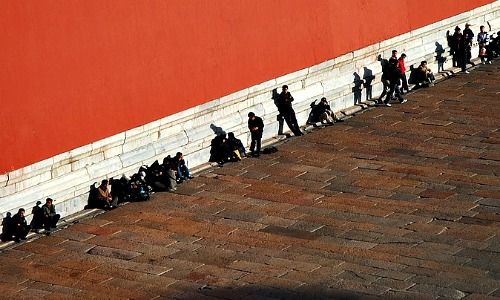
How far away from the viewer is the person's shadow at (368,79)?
31.5 m

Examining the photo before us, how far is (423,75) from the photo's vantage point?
32562 mm

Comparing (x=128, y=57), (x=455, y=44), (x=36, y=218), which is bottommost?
(x=36, y=218)

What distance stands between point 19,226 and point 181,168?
13.3 feet

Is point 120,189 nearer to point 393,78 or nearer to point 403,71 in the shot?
point 393,78

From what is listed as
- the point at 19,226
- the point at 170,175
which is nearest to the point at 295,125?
the point at 170,175

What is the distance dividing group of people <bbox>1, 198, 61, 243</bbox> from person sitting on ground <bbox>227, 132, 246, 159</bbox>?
15.6 feet

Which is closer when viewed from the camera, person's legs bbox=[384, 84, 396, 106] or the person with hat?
person's legs bbox=[384, 84, 396, 106]

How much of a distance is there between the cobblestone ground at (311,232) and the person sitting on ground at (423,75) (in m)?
3.56

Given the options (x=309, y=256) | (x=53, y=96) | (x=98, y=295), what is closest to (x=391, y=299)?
(x=309, y=256)

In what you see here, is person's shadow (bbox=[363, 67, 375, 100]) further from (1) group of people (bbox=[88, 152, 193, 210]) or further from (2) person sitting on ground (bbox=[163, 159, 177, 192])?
(2) person sitting on ground (bbox=[163, 159, 177, 192])

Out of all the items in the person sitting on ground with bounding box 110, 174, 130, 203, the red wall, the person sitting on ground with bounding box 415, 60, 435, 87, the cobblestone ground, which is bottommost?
the cobblestone ground

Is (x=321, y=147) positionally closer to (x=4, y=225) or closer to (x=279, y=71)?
(x=279, y=71)

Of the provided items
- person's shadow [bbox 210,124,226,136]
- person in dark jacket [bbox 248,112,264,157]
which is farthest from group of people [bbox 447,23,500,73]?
person's shadow [bbox 210,124,226,136]

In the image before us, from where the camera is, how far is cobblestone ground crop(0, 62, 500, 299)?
20.7 meters
